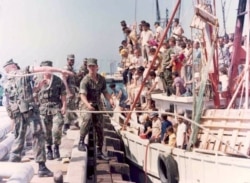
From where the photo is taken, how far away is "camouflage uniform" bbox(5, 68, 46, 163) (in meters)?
6.45

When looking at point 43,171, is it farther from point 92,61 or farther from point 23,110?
point 92,61

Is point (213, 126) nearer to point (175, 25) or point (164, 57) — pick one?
point (164, 57)

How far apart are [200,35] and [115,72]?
1098cm

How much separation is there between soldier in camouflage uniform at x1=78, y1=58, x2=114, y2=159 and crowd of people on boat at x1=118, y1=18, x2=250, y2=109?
149cm

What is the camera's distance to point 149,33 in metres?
13.0

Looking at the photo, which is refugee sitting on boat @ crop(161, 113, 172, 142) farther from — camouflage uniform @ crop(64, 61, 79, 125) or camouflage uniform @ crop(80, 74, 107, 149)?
camouflage uniform @ crop(64, 61, 79, 125)

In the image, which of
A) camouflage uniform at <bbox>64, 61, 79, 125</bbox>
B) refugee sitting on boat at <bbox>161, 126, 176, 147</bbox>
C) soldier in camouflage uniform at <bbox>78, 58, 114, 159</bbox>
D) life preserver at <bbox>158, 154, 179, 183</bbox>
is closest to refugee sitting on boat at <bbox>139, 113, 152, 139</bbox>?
refugee sitting on boat at <bbox>161, 126, 176, 147</bbox>

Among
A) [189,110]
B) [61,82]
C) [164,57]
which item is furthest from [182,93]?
[61,82]

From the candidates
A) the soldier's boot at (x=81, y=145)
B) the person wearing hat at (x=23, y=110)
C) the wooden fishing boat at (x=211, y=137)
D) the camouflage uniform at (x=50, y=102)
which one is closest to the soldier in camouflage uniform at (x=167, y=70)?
the wooden fishing boat at (x=211, y=137)

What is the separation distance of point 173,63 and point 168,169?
2346 millimetres

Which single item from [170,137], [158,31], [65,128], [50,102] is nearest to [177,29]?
[158,31]

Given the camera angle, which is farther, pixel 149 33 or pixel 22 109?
pixel 149 33

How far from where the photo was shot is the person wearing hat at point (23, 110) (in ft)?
21.0

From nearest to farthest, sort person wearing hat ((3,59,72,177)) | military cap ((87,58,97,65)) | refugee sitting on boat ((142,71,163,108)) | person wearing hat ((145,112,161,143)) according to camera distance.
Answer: person wearing hat ((3,59,72,177))
military cap ((87,58,97,65))
person wearing hat ((145,112,161,143))
refugee sitting on boat ((142,71,163,108))
